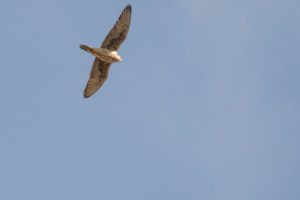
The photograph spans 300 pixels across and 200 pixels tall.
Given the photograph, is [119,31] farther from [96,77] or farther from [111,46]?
[96,77]

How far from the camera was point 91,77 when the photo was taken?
38.9 m

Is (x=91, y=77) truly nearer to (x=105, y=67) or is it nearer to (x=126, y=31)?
(x=105, y=67)

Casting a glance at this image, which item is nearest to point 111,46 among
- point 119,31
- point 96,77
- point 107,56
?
point 107,56

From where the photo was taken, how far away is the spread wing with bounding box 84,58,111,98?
38812 mm

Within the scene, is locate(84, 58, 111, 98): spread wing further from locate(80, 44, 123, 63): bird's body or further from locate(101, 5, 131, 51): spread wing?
locate(101, 5, 131, 51): spread wing

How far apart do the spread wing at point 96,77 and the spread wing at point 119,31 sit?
4.23 feet

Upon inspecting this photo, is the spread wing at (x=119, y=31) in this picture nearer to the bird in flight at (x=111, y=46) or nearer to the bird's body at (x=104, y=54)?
the bird in flight at (x=111, y=46)

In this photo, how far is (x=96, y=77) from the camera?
128 ft

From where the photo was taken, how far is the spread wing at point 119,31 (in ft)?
124

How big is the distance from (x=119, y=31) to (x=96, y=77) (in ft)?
10.0

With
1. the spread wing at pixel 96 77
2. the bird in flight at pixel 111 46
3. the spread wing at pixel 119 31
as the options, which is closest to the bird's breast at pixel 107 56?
the bird in flight at pixel 111 46

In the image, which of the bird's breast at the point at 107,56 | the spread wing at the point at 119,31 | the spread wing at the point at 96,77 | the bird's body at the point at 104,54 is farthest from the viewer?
the spread wing at the point at 96,77

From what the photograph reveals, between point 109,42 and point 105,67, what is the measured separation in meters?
1.70

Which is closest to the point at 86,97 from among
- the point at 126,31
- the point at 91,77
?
the point at 91,77
